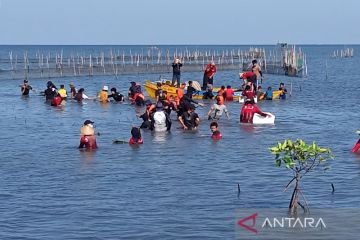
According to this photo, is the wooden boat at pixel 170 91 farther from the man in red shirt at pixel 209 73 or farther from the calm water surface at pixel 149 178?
the calm water surface at pixel 149 178

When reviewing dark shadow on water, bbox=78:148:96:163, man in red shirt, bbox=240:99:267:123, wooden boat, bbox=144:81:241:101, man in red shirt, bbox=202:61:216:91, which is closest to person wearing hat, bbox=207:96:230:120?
man in red shirt, bbox=240:99:267:123

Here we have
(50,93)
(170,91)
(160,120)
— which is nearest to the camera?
(160,120)

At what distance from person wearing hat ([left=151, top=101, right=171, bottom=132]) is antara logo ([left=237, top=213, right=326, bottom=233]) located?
15326mm

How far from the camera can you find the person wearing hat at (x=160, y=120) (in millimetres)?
34406

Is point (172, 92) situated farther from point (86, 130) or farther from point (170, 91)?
point (86, 130)

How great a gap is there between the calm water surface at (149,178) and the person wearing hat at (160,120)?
1.81 feet

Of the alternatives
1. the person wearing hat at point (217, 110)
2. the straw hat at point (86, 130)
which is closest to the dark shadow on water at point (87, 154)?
the straw hat at point (86, 130)

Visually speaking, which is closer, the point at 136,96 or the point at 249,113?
the point at 249,113

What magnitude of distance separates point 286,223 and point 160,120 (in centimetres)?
1604


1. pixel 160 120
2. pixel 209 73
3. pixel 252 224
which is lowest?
pixel 252 224

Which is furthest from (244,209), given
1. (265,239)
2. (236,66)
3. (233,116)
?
(236,66)

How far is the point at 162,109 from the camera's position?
114 feet

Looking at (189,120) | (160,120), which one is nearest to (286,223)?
(160,120)

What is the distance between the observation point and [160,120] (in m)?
34.5
